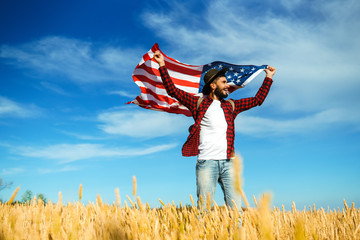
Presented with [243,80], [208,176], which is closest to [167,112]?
[243,80]

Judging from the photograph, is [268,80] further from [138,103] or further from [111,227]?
[111,227]

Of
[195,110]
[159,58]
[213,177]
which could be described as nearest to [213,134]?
[195,110]

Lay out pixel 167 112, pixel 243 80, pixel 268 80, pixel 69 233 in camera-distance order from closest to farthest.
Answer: pixel 69 233, pixel 268 80, pixel 243 80, pixel 167 112

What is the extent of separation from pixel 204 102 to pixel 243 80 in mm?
1930

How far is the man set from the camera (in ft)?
13.7

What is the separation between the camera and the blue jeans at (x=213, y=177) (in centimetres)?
409

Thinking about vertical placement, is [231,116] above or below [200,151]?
above

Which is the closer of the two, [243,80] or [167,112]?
[243,80]

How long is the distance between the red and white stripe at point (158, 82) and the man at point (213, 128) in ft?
5.28

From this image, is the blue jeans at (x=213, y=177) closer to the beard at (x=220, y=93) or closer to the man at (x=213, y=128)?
the man at (x=213, y=128)

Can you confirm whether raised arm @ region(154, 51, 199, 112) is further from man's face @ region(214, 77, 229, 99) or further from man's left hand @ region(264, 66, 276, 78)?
man's left hand @ region(264, 66, 276, 78)

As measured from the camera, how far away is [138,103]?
6449 mm

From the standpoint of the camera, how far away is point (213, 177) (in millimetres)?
4145

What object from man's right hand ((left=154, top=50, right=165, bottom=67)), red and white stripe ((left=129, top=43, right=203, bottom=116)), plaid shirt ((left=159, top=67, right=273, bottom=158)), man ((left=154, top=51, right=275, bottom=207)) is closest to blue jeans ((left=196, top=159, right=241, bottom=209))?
man ((left=154, top=51, right=275, bottom=207))
